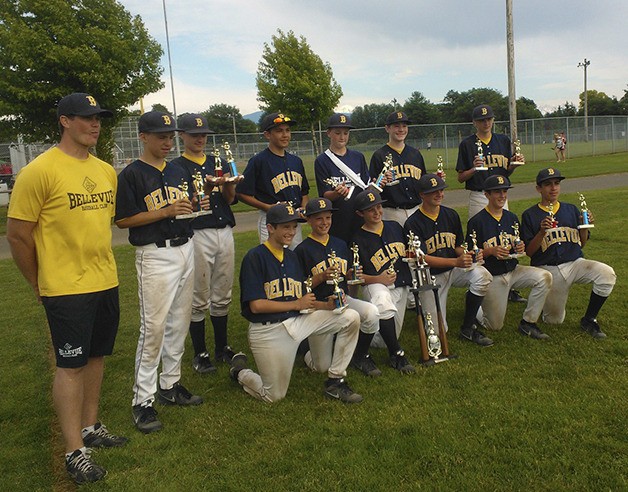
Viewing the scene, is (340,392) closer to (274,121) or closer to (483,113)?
(274,121)

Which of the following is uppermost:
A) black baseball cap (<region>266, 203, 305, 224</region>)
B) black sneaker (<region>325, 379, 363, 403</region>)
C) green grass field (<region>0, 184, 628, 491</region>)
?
→ black baseball cap (<region>266, 203, 305, 224</region>)

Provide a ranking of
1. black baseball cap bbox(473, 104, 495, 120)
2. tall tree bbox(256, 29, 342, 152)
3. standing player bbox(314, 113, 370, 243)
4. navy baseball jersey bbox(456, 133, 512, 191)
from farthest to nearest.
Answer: tall tree bbox(256, 29, 342, 152) → navy baseball jersey bbox(456, 133, 512, 191) → black baseball cap bbox(473, 104, 495, 120) → standing player bbox(314, 113, 370, 243)

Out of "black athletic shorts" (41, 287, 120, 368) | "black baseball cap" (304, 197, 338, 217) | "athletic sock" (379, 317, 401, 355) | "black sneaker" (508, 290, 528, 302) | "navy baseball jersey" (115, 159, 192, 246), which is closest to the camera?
"black athletic shorts" (41, 287, 120, 368)

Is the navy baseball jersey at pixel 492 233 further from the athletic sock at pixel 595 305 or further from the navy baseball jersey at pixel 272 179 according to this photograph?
the navy baseball jersey at pixel 272 179

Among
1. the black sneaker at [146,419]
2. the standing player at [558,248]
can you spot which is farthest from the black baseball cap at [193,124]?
the standing player at [558,248]

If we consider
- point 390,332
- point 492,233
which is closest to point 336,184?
point 390,332

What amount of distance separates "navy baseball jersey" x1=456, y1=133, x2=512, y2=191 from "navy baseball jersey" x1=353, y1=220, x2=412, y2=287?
5.63 feet

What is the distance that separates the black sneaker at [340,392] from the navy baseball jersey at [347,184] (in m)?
1.78

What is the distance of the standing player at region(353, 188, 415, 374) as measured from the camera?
492cm

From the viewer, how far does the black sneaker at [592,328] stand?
5.16 metres

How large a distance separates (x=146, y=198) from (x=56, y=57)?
1247 cm

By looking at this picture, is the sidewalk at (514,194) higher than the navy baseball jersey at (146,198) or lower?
lower

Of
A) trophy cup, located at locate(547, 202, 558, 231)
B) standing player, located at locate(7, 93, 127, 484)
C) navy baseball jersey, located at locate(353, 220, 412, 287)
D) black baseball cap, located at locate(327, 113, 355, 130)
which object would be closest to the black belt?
standing player, located at locate(7, 93, 127, 484)

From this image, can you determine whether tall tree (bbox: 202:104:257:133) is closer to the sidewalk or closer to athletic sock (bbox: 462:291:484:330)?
A: the sidewalk
